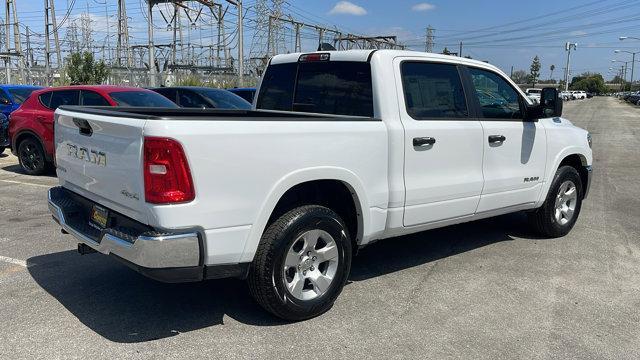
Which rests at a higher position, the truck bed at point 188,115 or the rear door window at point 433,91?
the rear door window at point 433,91

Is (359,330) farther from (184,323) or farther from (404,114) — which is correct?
(404,114)

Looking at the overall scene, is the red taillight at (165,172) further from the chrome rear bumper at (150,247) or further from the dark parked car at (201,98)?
the dark parked car at (201,98)

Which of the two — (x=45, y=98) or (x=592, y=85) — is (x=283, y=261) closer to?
(x=45, y=98)

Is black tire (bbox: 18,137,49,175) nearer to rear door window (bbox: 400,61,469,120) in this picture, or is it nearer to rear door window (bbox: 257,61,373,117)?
rear door window (bbox: 257,61,373,117)

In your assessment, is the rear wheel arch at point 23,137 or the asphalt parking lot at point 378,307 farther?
the rear wheel arch at point 23,137

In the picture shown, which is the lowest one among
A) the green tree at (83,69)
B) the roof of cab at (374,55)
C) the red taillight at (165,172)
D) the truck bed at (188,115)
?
the red taillight at (165,172)

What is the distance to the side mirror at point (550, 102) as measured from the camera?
17.9ft

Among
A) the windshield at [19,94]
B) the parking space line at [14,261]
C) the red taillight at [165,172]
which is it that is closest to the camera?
the red taillight at [165,172]

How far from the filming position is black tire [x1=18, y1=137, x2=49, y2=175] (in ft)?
31.4

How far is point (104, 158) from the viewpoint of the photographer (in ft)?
11.3

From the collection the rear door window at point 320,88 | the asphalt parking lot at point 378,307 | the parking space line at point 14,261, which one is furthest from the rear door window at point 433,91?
the parking space line at point 14,261

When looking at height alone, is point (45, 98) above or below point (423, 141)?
above

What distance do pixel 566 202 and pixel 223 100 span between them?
8.08 meters

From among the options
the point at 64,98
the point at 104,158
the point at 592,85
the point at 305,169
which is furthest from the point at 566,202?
the point at 592,85
